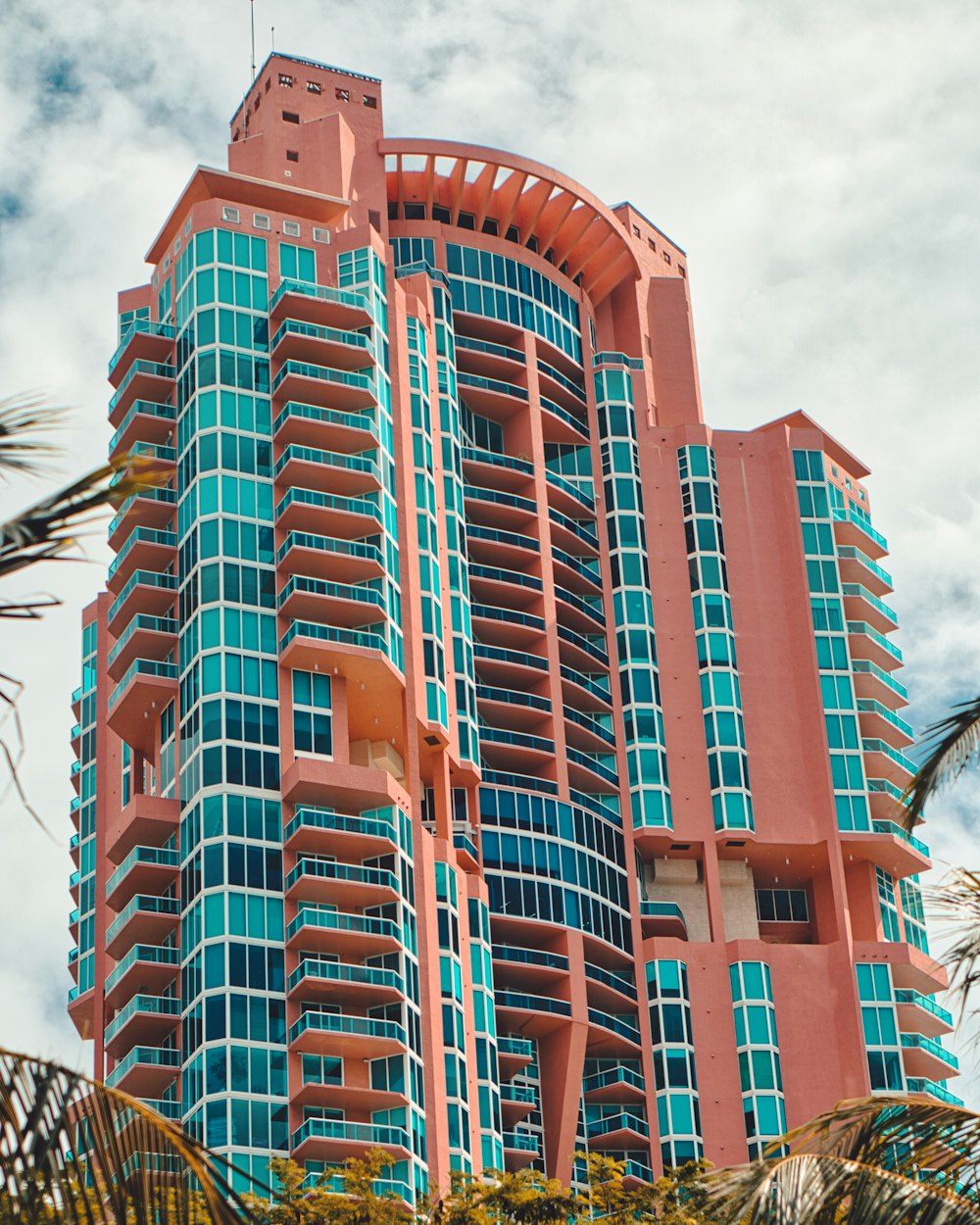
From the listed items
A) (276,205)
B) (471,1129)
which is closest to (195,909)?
(471,1129)

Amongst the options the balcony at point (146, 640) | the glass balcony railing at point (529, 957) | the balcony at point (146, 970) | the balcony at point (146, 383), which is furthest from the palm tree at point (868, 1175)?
the balcony at point (146, 383)

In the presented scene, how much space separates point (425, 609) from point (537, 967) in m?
18.1

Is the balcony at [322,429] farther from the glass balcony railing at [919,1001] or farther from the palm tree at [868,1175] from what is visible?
the palm tree at [868,1175]

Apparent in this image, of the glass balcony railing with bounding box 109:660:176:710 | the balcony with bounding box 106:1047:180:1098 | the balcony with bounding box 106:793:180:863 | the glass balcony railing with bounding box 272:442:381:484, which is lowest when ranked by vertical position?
the balcony with bounding box 106:1047:180:1098

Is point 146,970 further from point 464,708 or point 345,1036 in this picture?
point 464,708

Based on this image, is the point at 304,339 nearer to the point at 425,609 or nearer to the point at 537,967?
the point at 425,609

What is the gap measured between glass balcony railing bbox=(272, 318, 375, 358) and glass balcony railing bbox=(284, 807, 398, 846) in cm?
2384

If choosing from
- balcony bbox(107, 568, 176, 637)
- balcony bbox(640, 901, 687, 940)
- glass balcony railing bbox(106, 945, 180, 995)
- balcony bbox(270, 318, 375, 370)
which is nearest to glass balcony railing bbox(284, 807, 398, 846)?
glass balcony railing bbox(106, 945, 180, 995)

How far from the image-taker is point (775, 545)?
12681cm

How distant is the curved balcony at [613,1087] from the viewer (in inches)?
4289

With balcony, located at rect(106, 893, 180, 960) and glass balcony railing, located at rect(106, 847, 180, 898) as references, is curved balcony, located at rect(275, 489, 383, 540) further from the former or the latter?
balcony, located at rect(106, 893, 180, 960)

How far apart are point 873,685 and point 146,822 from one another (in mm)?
44817

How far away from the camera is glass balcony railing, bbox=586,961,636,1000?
111 meters

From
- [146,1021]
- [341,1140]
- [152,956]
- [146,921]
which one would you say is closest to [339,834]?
[146,921]
